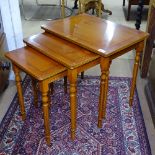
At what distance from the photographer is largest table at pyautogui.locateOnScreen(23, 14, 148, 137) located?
4.63ft

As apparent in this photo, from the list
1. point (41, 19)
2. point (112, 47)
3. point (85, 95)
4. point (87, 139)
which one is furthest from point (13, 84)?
point (41, 19)

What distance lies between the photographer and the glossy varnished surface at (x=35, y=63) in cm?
134

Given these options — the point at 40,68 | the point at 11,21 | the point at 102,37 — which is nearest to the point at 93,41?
the point at 102,37

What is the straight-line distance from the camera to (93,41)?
151 centimetres

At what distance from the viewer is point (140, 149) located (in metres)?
1.58

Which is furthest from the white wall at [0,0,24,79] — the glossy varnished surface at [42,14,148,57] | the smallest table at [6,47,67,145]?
the smallest table at [6,47,67,145]

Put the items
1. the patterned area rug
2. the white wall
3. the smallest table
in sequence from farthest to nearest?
1. the white wall
2. the patterned area rug
3. the smallest table

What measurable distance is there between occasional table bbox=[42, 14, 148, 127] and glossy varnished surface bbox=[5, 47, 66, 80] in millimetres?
207

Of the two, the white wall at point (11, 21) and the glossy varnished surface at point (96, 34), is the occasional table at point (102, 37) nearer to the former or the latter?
the glossy varnished surface at point (96, 34)

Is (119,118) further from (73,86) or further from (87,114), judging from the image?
(73,86)

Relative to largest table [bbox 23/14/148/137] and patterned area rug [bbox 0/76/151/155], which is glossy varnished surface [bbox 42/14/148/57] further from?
patterned area rug [bbox 0/76/151/155]

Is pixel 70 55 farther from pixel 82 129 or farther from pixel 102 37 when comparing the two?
pixel 82 129

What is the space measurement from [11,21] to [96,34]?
847 mm

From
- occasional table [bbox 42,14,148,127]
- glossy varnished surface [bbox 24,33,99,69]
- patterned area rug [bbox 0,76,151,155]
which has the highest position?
occasional table [bbox 42,14,148,127]
